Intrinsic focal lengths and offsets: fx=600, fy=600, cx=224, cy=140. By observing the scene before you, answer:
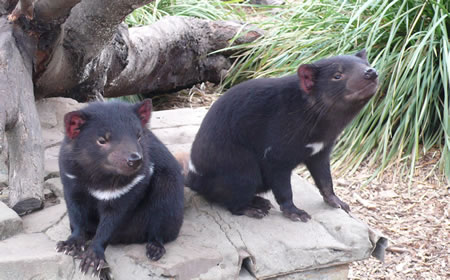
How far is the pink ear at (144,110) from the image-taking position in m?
2.74

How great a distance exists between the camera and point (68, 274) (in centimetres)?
266

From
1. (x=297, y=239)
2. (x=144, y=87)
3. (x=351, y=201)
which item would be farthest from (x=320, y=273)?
(x=144, y=87)

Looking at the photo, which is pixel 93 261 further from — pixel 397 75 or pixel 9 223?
pixel 397 75

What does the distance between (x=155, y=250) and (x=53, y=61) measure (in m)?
1.63

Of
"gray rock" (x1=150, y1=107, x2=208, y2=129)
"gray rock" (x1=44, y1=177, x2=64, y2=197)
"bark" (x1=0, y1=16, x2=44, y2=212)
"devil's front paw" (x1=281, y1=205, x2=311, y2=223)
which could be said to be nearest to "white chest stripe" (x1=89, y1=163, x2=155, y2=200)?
"bark" (x1=0, y1=16, x2=44, y2=212)

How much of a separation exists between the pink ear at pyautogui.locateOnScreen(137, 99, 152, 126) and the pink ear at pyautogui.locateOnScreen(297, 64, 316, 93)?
2.66 feet

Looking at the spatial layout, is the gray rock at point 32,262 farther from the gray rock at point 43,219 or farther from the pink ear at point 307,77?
the pink ear at point 307,77

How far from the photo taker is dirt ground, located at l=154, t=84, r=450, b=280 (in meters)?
3.93

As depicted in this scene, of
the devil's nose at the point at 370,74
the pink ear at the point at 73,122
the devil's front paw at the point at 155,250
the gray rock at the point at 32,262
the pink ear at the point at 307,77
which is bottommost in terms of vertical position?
the devil's front paw at the point at 155,250

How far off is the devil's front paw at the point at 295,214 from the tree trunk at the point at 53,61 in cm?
131

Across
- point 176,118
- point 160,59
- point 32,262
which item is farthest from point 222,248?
point 160,59

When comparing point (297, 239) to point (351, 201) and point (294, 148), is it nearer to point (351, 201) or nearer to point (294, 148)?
point (294, 148)

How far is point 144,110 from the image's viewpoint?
9.05 ft

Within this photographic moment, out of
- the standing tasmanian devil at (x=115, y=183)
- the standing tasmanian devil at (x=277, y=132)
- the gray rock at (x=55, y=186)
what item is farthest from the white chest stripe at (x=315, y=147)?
the gray rock at (x=55, y=186)
